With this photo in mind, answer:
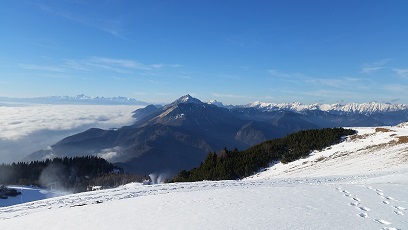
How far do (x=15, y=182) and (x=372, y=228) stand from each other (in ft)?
577

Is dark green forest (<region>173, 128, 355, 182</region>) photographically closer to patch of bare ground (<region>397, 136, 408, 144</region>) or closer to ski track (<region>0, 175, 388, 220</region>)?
patch of bare ground (<region>397, 136, 408, 144</region>)

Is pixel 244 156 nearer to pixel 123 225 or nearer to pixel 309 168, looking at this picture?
pixel 309 168

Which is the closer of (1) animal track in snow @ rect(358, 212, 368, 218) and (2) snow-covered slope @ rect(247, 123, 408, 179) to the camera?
(1) animal track in snow @ rect(358, 212, 368, 218)

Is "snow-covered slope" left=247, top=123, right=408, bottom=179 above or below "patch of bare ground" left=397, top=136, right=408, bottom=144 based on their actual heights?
below

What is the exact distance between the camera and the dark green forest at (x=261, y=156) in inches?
2304

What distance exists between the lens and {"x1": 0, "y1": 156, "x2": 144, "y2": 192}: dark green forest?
149800 millimetres

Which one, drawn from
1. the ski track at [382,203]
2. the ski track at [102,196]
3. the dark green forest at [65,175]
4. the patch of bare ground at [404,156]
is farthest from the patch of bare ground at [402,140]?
the dark green forest at [65,175]

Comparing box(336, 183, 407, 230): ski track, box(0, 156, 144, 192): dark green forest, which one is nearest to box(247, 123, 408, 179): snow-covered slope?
box(336, 183, 407, 230): ski track

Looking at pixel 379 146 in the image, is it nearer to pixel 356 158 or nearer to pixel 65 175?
pixel 356 158

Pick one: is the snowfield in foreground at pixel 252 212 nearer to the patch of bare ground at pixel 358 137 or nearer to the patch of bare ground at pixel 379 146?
the patch of bare ground at pixel 379 146

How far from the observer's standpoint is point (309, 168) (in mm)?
47719

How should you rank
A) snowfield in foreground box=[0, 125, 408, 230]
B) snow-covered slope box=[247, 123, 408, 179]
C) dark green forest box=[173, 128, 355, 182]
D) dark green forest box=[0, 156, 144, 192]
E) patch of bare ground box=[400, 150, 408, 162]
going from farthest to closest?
dark green forest box=[0, 156, 144, 192] < dark green forest box=[173, 128, 355, 182] < snow-covered slope box=[247, 123, 408, 179] < patch of bare ground box=[400, 150, 408, 162] < snowfield in foreground box=[0, 125, 408, 230]

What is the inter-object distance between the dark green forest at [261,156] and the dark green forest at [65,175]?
9451 centimetres

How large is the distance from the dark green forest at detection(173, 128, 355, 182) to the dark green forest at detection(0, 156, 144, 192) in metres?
94.5
